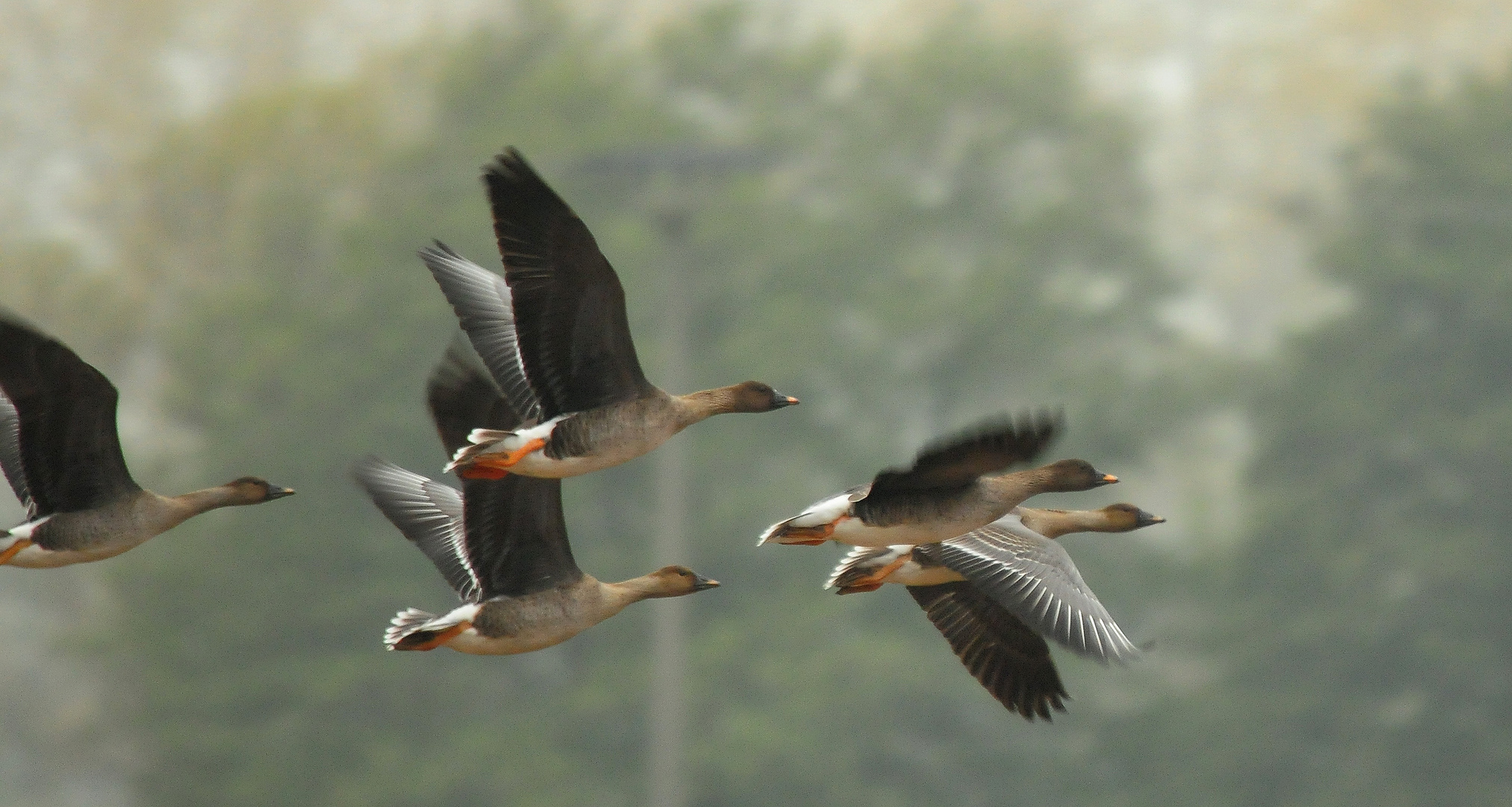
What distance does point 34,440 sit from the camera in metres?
9.81

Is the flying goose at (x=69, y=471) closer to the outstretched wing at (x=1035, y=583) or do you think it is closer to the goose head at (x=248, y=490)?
the goose head at (x=248, y=490)

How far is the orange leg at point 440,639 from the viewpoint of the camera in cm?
922

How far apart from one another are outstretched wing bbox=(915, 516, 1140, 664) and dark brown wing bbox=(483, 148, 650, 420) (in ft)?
5.74

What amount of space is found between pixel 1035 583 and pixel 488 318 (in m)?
3.04

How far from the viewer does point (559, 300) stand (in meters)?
9.64

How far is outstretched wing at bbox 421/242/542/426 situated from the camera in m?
10.6

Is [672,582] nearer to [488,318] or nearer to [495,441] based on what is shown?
[495,441]

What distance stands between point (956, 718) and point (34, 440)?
36.5m

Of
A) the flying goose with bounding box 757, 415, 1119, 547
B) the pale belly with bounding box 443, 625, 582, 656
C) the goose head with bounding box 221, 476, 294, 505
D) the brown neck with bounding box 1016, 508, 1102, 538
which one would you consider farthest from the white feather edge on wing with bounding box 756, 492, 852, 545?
the goose head with bounding box 221, 476, 294, 505

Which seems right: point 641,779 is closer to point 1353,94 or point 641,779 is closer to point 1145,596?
point 1145,596

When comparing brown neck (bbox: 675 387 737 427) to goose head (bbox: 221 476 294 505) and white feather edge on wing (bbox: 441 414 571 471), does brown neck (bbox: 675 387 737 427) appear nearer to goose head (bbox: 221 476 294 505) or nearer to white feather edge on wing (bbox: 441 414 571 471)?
white feather edge on wing (bbox: 441 414 571 471)

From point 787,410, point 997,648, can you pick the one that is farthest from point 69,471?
point 787,410

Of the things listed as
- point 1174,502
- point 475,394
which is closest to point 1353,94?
point 1174,502

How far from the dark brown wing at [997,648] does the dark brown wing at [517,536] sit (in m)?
2.07
